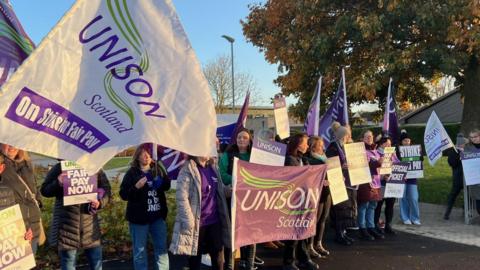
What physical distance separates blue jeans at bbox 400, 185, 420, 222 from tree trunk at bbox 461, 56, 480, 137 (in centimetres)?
785

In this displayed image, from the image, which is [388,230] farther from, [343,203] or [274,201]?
[274,201]

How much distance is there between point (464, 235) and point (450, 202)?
1.41 meters

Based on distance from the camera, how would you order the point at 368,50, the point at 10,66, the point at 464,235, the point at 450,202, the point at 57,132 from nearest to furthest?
the point at 57,132
the point at 10,66
the point at 464,235
the point at 450,202
the point at 368,50

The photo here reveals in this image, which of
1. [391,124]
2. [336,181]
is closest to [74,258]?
[336,181]

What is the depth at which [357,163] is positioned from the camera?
7.50m

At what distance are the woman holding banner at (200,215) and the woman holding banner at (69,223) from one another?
82cm

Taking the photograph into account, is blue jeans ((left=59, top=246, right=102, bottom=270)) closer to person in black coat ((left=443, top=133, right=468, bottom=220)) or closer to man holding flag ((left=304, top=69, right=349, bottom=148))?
man holding flag ((left=304, top=69, right=349, bottom=148))

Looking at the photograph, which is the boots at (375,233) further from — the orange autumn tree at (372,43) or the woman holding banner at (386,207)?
the orange autumn tree at (372,43)

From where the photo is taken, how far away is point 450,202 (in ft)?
31.1

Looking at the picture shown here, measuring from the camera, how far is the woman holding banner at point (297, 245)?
6.20 meters

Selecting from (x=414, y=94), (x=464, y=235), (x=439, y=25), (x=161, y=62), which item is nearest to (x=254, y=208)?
(x=161, y=62)

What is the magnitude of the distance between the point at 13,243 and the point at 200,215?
1876 millimetres

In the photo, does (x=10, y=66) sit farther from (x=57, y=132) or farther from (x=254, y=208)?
(x=254, y=208)

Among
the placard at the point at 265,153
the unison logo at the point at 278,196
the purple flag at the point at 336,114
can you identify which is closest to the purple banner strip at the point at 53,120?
the unison logo at the point at 278,196
